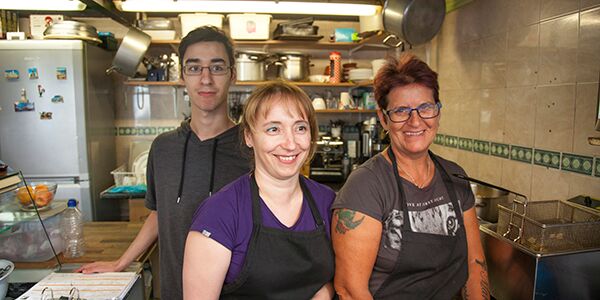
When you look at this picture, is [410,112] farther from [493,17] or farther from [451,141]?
[451,141]

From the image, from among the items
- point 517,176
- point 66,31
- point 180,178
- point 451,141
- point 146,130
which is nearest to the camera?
point 180,178

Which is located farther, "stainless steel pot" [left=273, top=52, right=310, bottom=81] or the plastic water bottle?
"stainless steel pot" [left=273, top=52, right=310, bottom=81]

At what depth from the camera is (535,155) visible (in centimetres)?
243

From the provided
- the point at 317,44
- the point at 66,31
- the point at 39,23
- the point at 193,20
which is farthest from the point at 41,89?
the point at 317,44

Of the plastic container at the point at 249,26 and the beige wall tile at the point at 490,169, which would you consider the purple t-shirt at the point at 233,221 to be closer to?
the beige wall tile at the point at 490,169

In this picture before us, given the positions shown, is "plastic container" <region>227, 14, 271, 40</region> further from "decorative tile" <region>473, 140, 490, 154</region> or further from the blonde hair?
the blonde hair

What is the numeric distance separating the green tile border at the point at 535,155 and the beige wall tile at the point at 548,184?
0.03m

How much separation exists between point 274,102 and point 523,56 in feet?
6.26

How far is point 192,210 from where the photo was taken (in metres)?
1.54

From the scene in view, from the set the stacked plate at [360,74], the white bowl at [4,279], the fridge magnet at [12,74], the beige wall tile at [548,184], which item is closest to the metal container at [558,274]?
the beige wall tile at [548,184]

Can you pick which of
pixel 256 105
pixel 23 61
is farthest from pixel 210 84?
pixel 23 61

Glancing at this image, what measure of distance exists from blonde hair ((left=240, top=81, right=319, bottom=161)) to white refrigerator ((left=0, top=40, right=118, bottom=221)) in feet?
9.56

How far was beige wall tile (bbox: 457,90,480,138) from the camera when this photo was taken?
9.88ft

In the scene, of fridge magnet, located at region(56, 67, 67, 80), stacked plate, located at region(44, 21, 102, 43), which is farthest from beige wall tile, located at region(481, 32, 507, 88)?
fridge magnet, located at region(56, 67, 67, 80)
